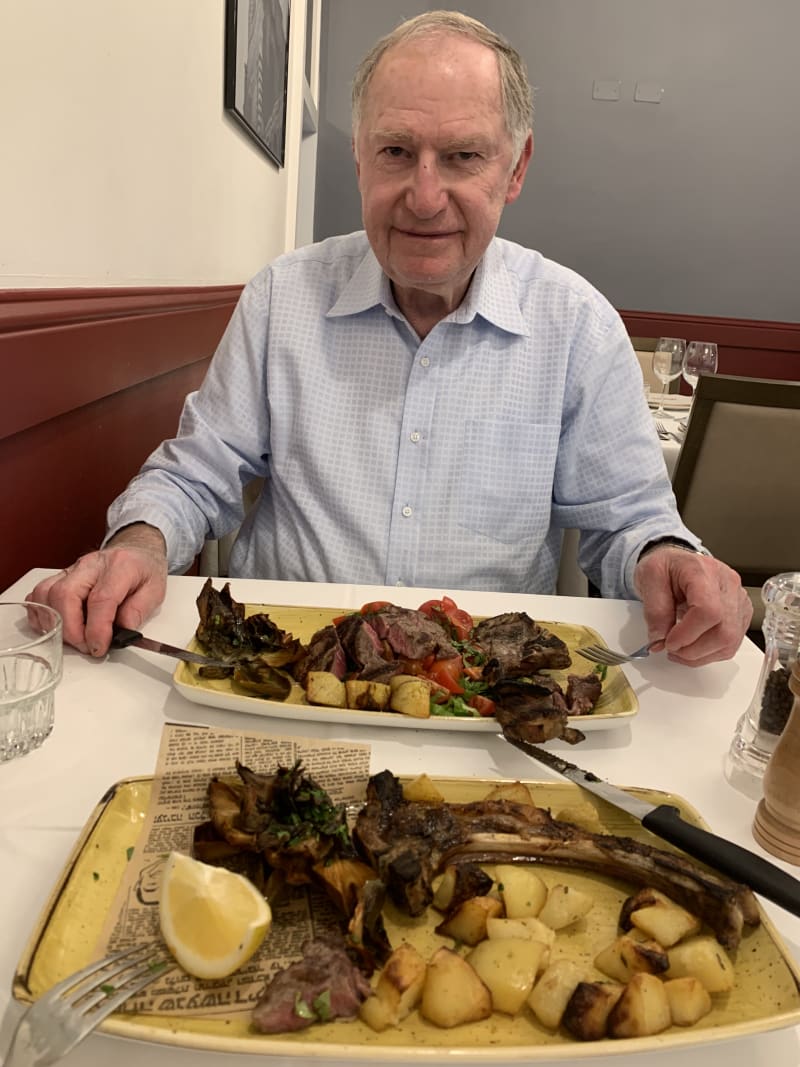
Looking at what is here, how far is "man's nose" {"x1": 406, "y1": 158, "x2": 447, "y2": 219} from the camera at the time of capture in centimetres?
155

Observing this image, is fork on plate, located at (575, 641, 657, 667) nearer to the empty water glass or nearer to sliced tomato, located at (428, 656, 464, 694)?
sliced tomato, located at (428, 656, 464, 694)

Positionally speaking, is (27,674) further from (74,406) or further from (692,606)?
(692,606)

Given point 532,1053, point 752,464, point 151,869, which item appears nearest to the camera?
point 532,1053

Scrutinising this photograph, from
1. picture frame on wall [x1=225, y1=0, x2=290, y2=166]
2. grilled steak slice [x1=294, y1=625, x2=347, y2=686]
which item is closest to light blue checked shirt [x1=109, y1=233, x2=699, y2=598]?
grilled steak slice [x1=294, y1=625, x2=347, y2=686]

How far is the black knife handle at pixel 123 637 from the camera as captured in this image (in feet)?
3.57

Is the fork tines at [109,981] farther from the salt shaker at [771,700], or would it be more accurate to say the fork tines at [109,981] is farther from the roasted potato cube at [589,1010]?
the salt shaker at [771,700]

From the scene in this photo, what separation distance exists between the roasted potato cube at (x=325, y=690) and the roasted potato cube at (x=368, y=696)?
13mm

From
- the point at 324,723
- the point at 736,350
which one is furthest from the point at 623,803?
the point at 736,350

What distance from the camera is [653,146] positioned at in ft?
19.1

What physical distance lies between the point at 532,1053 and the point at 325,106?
21.8ft

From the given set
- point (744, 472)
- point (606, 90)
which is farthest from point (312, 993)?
point (606, 90)

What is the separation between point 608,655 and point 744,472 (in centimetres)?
165

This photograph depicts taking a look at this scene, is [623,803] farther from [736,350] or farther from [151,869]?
[736,350]

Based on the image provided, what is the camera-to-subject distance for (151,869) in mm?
693
